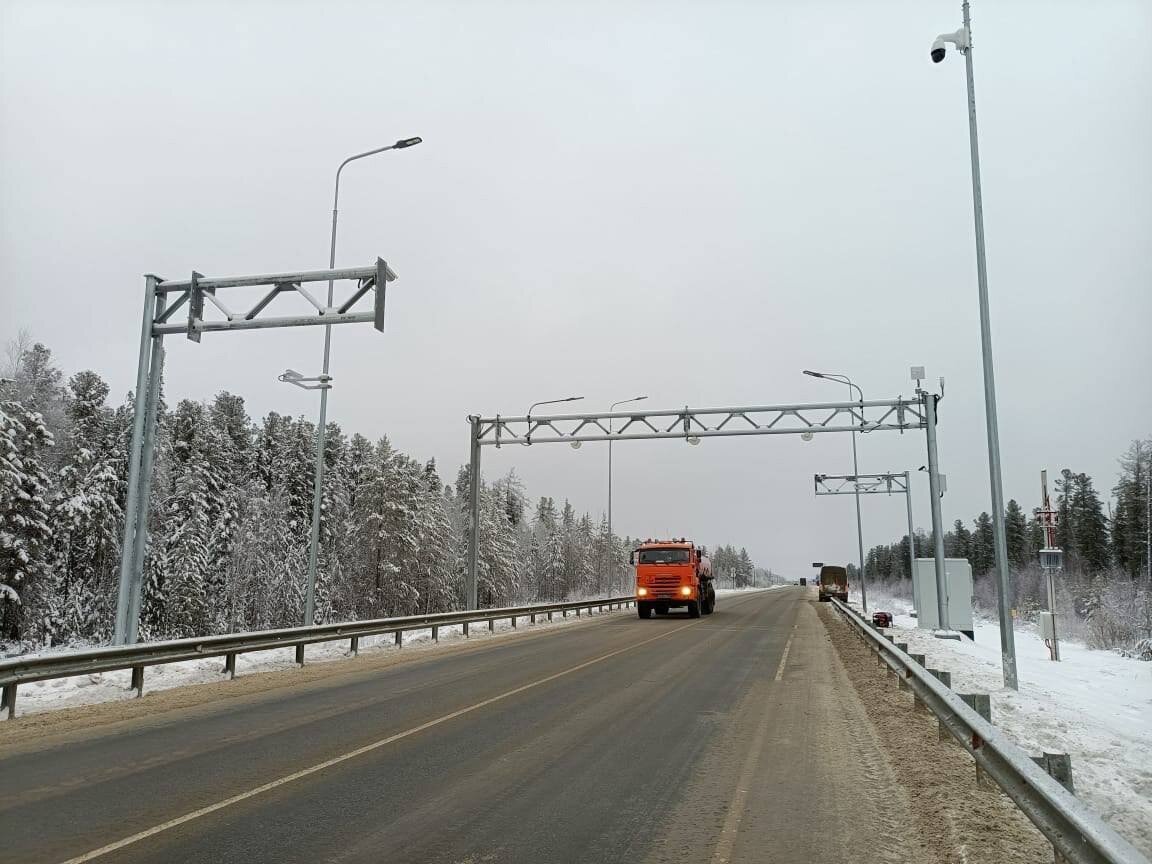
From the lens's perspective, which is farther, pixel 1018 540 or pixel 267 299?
pixel 1018 540

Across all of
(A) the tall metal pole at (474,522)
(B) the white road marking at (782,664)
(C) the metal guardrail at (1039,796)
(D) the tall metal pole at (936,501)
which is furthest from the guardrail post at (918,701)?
(A) the tall metal pole at (474,522)

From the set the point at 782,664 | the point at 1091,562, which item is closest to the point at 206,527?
the point at 782,664

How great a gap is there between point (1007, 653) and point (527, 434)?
66.1ft

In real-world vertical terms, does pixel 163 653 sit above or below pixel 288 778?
above

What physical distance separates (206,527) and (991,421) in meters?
43.6

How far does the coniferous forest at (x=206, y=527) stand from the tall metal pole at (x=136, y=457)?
17.4 metres

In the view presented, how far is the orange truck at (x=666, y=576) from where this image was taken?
31.0 metres

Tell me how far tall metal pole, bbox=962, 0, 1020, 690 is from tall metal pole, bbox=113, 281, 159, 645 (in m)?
16.1

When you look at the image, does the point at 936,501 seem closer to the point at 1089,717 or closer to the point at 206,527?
the point at 1089,717

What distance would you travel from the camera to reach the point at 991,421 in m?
13.4

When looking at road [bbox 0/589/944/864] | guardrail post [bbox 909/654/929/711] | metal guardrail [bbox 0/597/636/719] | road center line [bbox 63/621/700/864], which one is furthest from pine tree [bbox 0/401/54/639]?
guardrail post [bbox 909/654/929/711]

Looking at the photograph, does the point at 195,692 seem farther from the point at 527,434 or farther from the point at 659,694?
the point at 527,434

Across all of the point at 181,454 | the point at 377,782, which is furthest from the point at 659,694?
the point at 181,454

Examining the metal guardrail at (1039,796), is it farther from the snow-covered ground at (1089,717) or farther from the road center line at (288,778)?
the road center line at (288,778)
